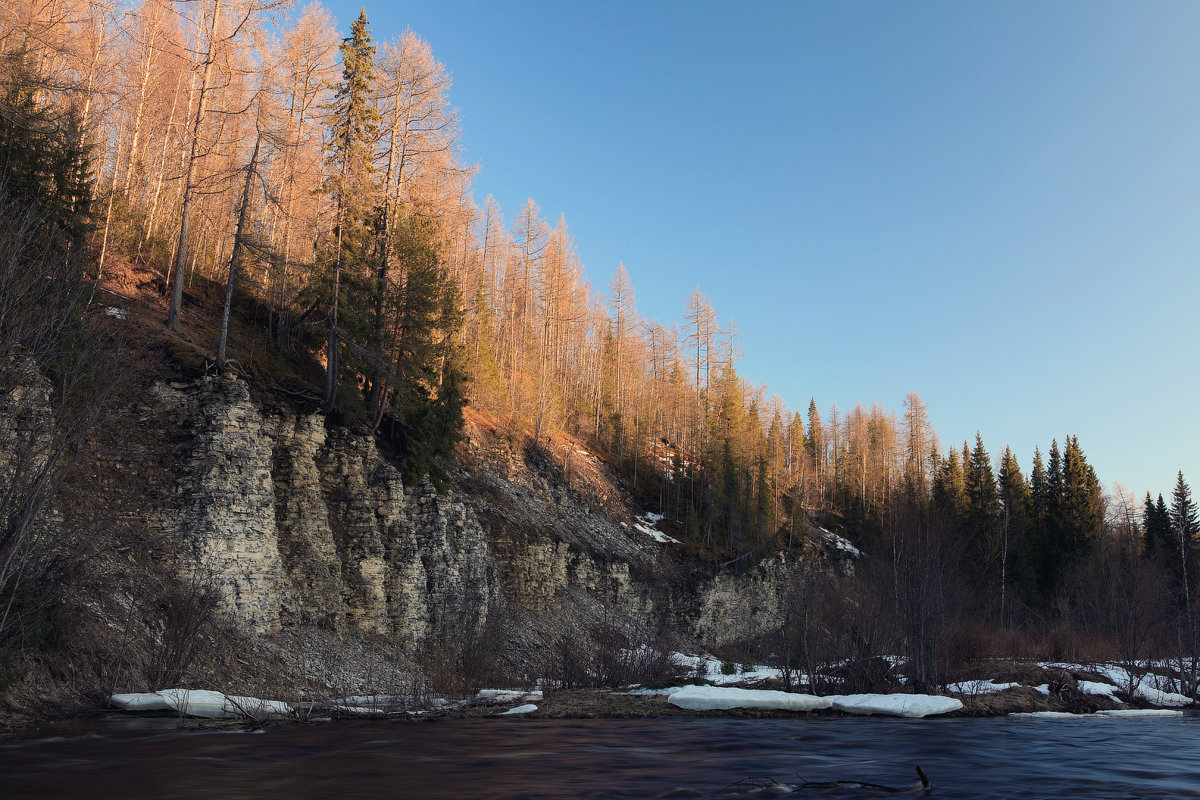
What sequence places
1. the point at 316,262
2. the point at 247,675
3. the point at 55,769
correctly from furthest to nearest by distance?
the point at 316,262 → the point at 247,675 → the point at 55,769

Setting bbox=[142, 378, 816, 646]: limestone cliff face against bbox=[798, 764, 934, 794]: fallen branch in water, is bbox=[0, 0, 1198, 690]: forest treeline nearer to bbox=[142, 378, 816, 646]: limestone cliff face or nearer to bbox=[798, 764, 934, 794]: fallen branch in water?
bbox=[142, 378, 816, 646]: limestone cliff face

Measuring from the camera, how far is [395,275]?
28.9 metres

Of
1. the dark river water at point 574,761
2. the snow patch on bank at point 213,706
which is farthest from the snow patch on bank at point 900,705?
the snow patch on bank at point 213,706

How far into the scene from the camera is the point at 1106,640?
110ft

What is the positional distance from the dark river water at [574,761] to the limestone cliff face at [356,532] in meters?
7.76

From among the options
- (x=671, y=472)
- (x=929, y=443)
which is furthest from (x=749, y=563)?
(x=929, y=443)

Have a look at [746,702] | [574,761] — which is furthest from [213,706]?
[746,702]

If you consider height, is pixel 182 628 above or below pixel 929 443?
below

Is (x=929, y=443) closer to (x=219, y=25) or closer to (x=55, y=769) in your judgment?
(x=219, y=25)

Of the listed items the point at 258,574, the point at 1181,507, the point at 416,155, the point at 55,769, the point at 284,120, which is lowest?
the point at 55,769

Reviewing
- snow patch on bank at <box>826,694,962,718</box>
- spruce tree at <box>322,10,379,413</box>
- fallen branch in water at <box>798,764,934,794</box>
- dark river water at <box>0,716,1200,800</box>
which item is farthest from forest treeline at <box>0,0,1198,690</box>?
fallen branch in water at <box>798,764,934,794</box>

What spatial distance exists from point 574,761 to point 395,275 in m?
23.4

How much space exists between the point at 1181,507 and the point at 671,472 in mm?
38968

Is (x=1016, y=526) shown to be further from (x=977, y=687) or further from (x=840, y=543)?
(x=977, y=687)
